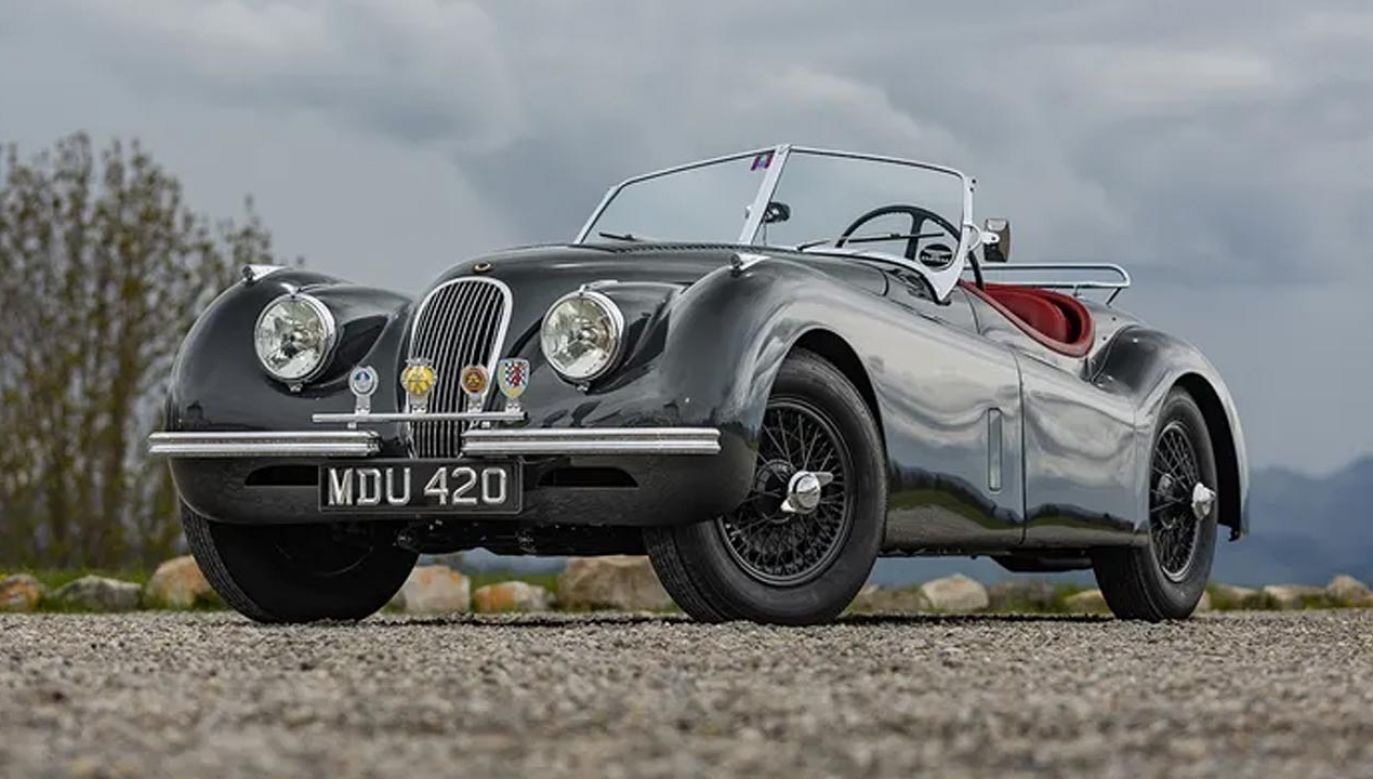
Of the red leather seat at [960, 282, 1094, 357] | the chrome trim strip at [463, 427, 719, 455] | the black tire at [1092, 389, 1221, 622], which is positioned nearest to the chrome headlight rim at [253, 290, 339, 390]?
the chrome trim strip at [463, 427, 719, 455]

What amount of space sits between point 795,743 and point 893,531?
3576mm

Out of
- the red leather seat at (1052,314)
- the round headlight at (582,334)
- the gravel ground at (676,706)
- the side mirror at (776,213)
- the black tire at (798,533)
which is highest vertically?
the side mirror at (776,213)

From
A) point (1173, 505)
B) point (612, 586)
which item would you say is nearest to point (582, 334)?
point (1173, 505)

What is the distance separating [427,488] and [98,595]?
5.85 metres

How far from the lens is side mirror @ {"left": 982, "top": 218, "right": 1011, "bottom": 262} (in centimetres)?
913

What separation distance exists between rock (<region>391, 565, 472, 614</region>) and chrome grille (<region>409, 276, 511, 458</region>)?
5.24 meters

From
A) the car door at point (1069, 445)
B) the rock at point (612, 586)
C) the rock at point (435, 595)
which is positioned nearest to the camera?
the car door at point (1069, 445)

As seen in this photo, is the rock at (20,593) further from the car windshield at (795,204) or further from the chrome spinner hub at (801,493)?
the chrome spinner hub at (801,493)

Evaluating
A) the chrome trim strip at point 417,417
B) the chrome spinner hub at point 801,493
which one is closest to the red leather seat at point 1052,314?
the chrome spinner hub at point 801,493

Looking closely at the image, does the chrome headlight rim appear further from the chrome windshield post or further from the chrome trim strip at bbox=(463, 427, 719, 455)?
the chrome windshield post

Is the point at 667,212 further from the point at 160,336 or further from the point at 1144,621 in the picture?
the point at 160,336

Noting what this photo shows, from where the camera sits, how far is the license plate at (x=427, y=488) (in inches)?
265

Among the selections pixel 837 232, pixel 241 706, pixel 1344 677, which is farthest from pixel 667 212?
pixel 241 706

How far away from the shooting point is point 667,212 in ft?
29.1
